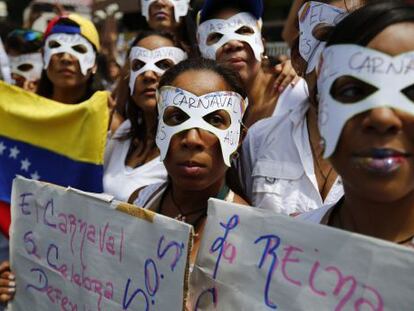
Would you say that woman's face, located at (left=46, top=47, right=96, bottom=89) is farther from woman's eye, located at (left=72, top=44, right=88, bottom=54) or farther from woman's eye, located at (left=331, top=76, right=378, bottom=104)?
woman's eye, located at (left=331, top=76, right=378, bottom=104)

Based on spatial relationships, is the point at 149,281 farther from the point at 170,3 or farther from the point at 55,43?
the point at 170,3

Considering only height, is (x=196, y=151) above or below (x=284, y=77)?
below

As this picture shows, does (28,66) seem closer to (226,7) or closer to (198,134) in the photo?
(226,7)

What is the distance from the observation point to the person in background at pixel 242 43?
323 cm

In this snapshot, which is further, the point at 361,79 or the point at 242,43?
the point at 242,43

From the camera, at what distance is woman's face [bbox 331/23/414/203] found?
1385mm

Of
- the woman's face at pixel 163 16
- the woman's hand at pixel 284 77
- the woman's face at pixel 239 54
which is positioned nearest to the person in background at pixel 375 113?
the woman's face at pixel 239 54

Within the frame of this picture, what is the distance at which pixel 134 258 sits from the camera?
1.91m

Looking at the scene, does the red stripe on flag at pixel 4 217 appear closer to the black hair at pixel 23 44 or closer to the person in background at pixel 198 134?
the person in background at pixel 198 134

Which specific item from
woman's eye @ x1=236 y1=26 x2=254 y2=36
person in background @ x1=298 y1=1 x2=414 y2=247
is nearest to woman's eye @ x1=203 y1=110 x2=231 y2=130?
person in background @ x1=298 y1=1 x2=414 y2=247

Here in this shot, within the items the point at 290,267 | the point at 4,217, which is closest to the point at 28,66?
the point at 4,217

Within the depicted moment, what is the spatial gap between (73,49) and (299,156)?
2182 mm

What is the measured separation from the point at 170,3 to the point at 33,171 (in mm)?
1935

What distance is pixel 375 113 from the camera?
1.38 m
